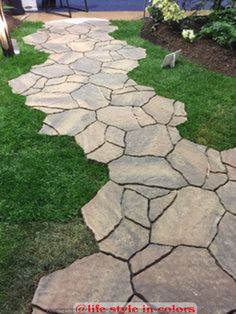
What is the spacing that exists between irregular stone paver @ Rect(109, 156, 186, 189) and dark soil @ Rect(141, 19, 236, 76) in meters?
2.55

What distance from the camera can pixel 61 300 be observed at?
6.44 ft

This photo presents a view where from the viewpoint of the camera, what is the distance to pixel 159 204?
2.60m

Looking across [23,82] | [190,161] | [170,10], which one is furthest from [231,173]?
[170,10]

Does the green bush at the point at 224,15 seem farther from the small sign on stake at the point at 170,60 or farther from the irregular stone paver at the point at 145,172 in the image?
the irregular stone paver at the point at 145,172

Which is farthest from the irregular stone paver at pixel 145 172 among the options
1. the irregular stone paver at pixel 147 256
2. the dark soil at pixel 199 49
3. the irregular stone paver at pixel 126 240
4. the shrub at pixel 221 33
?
the shrub at pixel 221 33

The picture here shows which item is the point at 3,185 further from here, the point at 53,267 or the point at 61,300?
the point at 61,300

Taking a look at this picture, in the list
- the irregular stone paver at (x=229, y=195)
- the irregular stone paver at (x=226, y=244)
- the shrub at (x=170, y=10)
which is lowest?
the irregular stone paver at (x=226, y=244)

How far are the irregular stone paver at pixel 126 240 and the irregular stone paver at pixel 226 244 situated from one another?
0.54 metres

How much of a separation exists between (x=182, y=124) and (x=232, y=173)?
932 millimetres

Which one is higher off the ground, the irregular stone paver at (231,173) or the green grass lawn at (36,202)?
the green grass lawn at (36,202)

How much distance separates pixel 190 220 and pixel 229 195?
0.50 metres

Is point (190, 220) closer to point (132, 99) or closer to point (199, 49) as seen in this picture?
point (132, 99)

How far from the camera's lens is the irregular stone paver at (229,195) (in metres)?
2.58

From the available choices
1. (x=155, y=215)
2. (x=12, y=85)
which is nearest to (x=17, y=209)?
(x=155, y=215)
